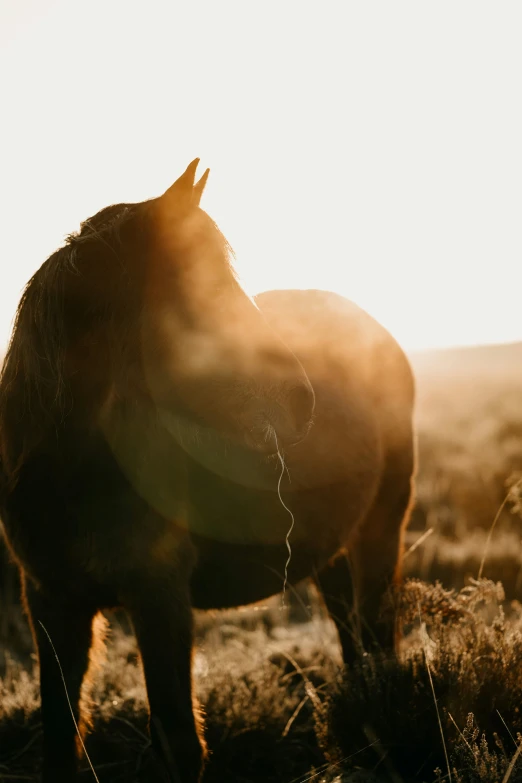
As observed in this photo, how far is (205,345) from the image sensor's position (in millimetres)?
2164

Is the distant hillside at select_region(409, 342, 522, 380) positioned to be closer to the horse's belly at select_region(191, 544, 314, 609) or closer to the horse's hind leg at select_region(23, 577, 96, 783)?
the horse's belly at select_region(191, 544, 314, 609)

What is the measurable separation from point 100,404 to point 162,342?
1.08 feet

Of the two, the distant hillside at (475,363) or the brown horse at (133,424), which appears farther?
the distant hillside at (475,363)

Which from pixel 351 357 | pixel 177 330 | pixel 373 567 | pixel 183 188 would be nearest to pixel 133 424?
pixel 177 330

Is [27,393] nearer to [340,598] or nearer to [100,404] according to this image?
[100,404]

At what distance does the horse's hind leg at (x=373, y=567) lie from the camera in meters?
4.05

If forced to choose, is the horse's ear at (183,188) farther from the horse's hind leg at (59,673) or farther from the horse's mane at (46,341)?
the horse's hind leg at (59,673)

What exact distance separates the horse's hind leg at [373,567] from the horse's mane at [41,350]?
7.65 ft

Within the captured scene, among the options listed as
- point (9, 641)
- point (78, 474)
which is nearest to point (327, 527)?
point (78, 474)

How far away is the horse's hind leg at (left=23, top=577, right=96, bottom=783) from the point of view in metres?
2.42

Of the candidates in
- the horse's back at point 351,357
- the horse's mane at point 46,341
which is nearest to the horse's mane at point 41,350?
the horse's mane at point 46,341

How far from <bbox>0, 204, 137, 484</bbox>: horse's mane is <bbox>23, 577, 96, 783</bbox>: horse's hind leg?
58cm

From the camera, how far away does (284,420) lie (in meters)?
2.23

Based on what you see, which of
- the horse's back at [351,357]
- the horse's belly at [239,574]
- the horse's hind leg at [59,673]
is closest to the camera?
the horse's hind leg at [59,673]
